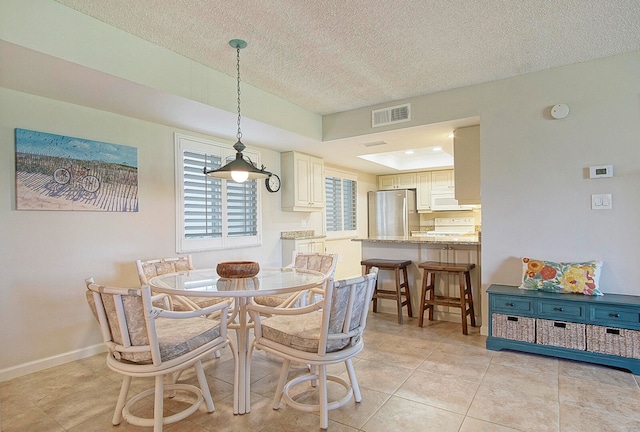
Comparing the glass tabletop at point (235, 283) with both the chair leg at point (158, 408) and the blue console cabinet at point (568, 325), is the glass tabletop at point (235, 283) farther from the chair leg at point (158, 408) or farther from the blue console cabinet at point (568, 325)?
the blue console cabinet at point (568, 325)

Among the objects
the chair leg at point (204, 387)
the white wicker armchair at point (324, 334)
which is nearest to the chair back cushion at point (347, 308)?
the white wicker armchair at point (324, 334)

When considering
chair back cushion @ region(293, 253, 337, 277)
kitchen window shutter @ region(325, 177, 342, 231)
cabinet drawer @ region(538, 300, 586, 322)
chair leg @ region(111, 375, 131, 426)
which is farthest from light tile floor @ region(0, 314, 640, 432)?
kitchen window shutter @ region(325, 177, 342, 231)

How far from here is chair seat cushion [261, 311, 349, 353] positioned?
1.99 m

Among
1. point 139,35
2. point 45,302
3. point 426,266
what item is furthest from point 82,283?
point 426,266

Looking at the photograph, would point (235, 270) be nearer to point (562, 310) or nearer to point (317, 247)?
point (562, 310)

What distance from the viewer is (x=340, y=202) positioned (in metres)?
6.86

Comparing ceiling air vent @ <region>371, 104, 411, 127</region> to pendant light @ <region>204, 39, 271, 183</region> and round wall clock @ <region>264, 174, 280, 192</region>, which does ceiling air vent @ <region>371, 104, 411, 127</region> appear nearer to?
round wall clock @ <region>264, 174, 280, 192</region>

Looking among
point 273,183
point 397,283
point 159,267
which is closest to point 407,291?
point 397,283

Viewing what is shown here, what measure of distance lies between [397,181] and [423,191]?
0.64 metres

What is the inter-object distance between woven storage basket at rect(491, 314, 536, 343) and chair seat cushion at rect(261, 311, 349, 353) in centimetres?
177

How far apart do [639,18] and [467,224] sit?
4887 millimetres

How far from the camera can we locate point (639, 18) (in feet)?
7.89

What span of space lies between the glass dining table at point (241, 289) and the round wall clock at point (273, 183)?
7.97 ft

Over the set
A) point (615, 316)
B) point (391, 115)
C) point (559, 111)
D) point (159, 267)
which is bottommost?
point (615, 316)
